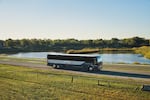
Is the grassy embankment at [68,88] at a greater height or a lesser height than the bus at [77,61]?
lesser

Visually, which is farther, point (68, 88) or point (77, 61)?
point (77, 61)

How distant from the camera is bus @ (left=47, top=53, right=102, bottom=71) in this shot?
4272 cm

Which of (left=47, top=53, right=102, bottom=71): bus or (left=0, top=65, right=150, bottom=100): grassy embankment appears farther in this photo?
(left=47, top=53, right=102, bottom=71): bus

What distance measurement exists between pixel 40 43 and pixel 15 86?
168 meters

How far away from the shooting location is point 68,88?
30406 millimetres

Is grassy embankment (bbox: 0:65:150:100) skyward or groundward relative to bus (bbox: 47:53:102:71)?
groundward

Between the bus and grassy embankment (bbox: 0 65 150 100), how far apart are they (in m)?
6.57

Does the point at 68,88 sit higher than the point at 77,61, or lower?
lower

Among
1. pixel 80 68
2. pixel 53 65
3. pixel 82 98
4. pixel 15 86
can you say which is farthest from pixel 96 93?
pixel 53 65

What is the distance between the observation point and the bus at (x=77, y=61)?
4272 cm

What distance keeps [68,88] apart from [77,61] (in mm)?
14208

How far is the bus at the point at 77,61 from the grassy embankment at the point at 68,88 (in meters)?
6.57

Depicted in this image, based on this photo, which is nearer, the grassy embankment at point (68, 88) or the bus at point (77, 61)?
the grassy embankment at point (68, 88)

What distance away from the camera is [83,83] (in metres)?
32.6
